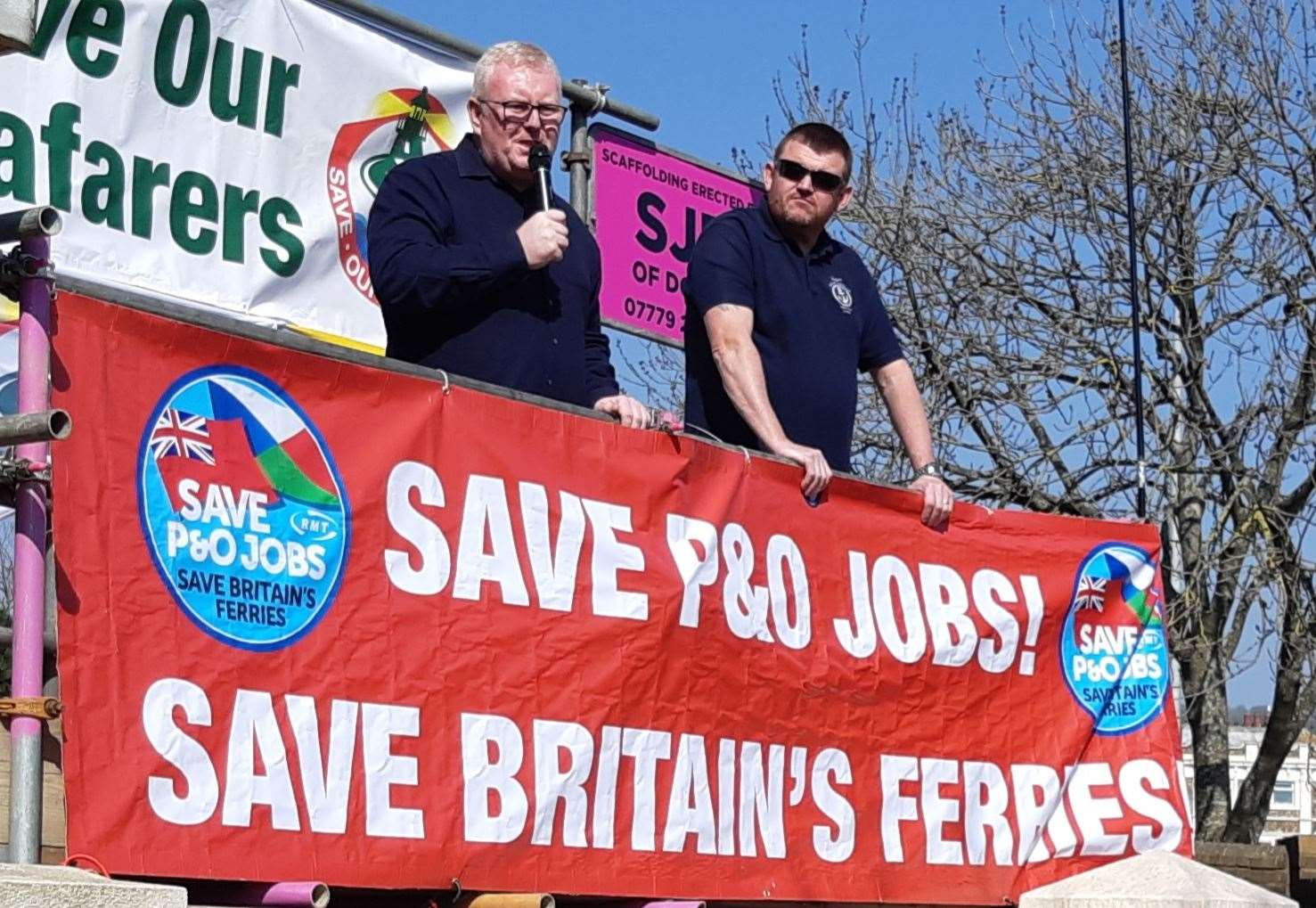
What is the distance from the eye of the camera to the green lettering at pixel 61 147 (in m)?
6.01

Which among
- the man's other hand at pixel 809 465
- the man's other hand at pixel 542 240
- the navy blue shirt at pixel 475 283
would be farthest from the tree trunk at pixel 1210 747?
the man's other hand at pixel 542 240

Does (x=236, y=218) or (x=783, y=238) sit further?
(x=236, y=218)

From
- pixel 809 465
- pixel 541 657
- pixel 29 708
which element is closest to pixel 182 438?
pixel 29 708

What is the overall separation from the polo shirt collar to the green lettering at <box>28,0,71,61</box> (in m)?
2.12

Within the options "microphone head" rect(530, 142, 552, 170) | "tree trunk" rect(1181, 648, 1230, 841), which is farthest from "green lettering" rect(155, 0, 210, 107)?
"tree trunk" rect(1181, 648, 1230, 841)

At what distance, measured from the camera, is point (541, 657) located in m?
4.63

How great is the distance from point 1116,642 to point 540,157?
2544mm

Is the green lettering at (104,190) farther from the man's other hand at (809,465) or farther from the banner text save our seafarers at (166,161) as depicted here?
the man's other hand at (809,465)

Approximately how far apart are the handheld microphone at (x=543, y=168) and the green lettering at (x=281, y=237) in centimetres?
161

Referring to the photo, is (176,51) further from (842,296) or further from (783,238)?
(842,296)

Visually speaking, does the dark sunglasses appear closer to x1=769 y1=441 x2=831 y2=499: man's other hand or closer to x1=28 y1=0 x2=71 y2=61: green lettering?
x1=769 y1=441 x2=831 y2=499: man's other hand

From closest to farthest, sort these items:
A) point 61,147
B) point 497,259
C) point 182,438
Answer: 1. point 182,438
2. point 497,259
3. point 61,147

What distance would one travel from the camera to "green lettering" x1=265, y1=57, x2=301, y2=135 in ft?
22.0

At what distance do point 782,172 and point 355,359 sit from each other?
2121 millimetres
